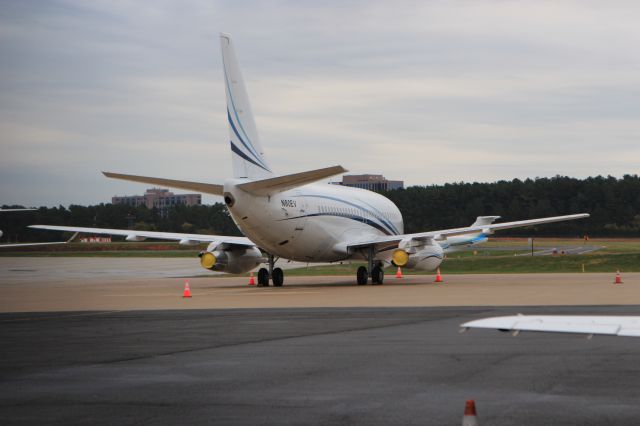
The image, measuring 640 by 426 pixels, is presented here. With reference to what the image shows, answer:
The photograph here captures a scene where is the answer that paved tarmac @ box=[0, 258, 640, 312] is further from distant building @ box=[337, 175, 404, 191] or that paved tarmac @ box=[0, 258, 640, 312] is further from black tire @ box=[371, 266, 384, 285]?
distant building @ box=[337, 175, 404, 191]

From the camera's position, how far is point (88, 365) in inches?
639

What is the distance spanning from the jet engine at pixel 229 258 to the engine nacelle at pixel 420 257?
21.9 ft

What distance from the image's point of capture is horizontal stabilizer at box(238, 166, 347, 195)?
33156 mm

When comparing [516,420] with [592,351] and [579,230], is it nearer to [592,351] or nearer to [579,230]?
[592,351]

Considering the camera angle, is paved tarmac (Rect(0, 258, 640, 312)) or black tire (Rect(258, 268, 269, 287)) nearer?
paved tarmac (Rect(0, 258, 640, 312))

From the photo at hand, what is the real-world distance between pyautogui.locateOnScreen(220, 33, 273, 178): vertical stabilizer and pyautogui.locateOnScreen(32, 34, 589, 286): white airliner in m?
0.04

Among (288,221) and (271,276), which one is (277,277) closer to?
(271,276)

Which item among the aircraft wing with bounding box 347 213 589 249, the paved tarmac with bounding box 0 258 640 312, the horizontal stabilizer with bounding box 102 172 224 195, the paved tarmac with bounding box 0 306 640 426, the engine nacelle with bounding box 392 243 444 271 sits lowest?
the paved tarmac with bounding box 0 306 640 426

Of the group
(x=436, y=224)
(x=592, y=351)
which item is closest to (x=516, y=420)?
(x=592, y=351)

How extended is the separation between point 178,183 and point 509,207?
122 meters

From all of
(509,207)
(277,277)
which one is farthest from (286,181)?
(509,207)

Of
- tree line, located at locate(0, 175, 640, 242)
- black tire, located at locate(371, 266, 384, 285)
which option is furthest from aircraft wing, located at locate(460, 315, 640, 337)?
tree line, located at locate(0, 175, 640, 242)

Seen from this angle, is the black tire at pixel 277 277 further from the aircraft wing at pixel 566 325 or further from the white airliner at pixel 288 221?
the aircraft wing at pixel 566 325

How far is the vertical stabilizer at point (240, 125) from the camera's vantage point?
130ft
